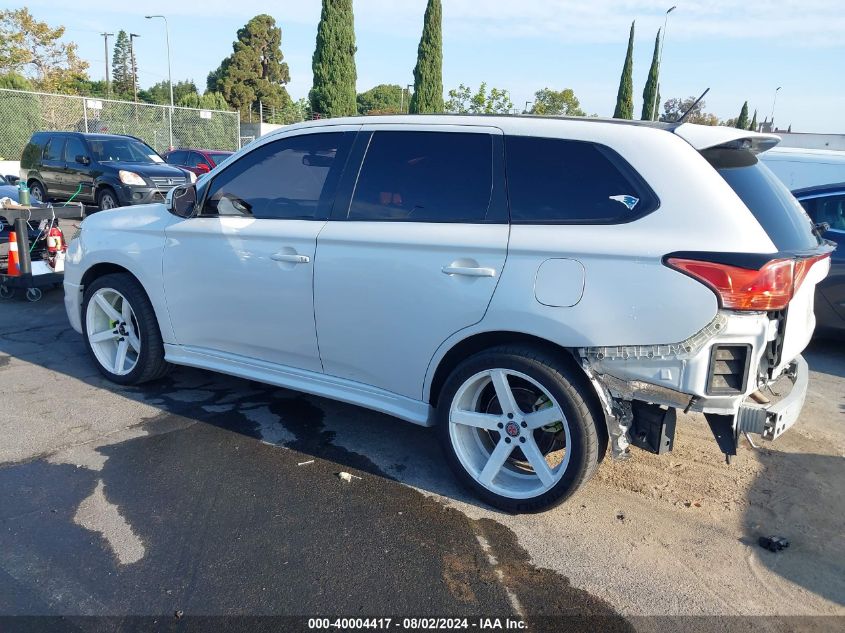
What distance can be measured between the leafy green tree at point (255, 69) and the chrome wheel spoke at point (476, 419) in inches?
2580

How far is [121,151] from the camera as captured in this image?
14.7 metres

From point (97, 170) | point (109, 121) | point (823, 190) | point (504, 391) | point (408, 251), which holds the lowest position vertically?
point (504, 391)

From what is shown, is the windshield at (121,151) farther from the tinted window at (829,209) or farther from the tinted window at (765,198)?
the tinted window at (765,198)

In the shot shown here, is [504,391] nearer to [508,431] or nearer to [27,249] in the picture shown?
[508,431]

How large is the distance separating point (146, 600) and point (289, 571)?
1.86 feet

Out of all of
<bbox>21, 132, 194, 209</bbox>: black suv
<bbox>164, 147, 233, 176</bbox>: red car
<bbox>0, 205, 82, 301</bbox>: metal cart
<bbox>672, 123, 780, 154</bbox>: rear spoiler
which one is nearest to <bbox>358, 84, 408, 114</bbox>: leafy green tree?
<bbox>164, 147, 233, 176</bbox>: red car

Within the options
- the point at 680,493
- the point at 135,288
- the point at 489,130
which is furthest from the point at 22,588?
the point at 680,493

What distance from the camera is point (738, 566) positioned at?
304 cm

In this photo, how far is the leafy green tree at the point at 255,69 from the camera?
66.1 metres

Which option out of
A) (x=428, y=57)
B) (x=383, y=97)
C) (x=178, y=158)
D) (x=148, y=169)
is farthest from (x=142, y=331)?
(x=383, y=97)

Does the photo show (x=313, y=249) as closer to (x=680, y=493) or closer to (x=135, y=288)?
(x=135, y=288)

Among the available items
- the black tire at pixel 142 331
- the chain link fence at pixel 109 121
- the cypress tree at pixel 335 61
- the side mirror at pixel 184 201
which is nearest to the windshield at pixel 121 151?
the chain link fence at pixel 109 121

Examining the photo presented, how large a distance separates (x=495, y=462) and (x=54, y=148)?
49.3 feet

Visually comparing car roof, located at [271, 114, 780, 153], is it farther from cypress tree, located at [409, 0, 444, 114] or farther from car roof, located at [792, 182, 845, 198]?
cypress tree, located at [409, 0, 444, 114]
